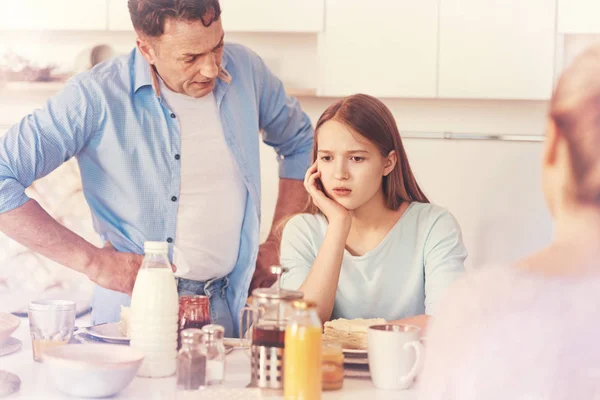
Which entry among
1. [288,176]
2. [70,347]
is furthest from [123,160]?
[70,347]

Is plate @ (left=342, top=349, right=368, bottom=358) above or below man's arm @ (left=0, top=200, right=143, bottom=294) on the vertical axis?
below

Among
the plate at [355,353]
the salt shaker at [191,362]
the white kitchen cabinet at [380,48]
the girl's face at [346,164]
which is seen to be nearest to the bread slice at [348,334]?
the plate at [355,353]

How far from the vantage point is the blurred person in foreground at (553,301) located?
63 centimetres

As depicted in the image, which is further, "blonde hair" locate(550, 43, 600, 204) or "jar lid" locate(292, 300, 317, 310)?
"jar lid" locate(292, 300, 317, 310)

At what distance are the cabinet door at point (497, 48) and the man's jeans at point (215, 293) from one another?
839mm

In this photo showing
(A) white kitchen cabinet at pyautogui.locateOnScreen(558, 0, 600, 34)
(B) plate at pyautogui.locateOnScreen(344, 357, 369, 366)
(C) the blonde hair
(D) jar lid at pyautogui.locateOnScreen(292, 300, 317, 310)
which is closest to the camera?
(C) the blonde hair

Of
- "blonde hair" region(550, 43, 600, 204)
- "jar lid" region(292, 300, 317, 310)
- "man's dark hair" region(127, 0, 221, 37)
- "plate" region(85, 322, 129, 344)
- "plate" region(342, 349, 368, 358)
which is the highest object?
"man's dark hair" region(127, 0, 221, 37)

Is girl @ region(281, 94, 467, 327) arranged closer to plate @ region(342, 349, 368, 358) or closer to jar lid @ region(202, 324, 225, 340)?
plate @ region(342, 349, 368, 358)

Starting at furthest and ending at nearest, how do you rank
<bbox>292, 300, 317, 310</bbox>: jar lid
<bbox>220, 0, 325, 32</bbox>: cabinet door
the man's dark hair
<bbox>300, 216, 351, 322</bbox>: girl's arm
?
<bbox>220, 0, 325, 32</bbox>: cabinet door < the man's dark hair < <bbox>300, 216, 351, 322</bbox>: girl's arm < <bbox>292, 300, 317, 310</bbox>: jar lid

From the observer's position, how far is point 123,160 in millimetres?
1631

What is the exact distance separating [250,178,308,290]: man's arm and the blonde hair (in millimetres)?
1200

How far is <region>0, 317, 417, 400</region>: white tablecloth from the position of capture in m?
1.00

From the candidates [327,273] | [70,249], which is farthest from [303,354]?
[70,249]

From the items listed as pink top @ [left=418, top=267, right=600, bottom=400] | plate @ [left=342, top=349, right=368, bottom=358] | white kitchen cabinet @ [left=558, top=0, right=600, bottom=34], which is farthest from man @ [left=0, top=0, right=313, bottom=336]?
pink top @ [left=418, top=267, right=600, bottom=400]
